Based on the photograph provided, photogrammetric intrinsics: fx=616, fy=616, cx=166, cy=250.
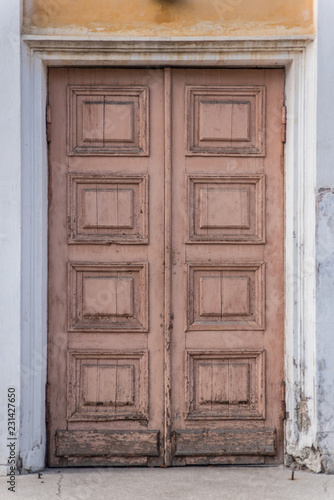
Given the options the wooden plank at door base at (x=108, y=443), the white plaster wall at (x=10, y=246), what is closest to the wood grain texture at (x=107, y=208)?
the white plaster wall at (x=10, y=246)

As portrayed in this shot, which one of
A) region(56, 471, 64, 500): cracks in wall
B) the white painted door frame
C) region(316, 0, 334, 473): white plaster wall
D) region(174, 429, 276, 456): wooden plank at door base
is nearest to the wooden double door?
region(174, 429, 276, 456): wooden plank at door base

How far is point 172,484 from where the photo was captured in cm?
385

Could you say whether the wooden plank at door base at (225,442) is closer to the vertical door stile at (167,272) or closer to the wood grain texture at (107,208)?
the vertical door stile at (167,272)

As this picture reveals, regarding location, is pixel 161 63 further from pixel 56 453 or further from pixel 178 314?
pixel 56 453

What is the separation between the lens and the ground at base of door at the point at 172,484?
3670mm

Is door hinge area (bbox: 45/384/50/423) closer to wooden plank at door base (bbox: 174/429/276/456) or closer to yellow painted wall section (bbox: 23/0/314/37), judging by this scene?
wooden plank at door base (bbox: 174/429/276/456)

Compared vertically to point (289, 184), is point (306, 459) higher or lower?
lower

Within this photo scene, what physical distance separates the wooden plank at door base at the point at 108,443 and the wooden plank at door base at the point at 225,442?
20 centimetres

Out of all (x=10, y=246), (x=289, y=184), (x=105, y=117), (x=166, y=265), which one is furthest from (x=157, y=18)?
(x=10, y=246)

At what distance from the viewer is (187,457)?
4.16 m

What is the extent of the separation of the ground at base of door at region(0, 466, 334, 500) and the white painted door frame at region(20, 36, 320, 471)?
0.16 metres

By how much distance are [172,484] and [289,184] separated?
2.08 metres

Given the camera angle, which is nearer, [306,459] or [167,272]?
[306,459]

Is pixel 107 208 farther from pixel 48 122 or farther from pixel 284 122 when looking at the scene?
pixel 284 122
